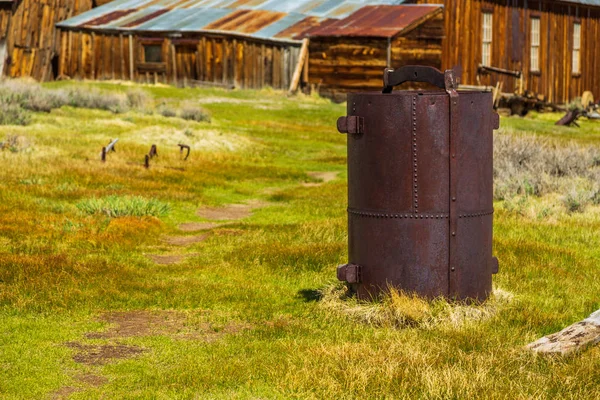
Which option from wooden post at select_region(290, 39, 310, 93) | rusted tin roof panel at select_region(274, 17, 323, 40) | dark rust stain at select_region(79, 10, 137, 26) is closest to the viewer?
wooden post at select_region(290, 39, 310, 93)

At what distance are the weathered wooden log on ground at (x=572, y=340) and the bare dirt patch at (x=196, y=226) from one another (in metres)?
6.98

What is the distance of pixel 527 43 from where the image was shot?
4128cm

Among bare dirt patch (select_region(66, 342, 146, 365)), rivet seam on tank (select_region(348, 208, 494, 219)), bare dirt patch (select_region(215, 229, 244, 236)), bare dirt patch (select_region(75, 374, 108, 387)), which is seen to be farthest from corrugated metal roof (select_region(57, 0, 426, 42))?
bare dirt patch (select_region(75, 374, 108, 387))

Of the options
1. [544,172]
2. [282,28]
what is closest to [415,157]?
[544,172]

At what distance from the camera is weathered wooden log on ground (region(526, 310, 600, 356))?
659 centimetres

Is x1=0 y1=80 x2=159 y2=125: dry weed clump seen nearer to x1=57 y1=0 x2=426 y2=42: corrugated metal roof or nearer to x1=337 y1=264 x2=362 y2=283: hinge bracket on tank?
x1=57 y1=0 x2=426 y2=42: corrugated metal roof

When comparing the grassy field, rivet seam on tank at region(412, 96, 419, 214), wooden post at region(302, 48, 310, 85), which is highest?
wooden post at region(302, 48, 310, 85)

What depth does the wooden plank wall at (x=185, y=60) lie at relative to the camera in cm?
4038

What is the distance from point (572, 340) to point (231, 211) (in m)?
9.08

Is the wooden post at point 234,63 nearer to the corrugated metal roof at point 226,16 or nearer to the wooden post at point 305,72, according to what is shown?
the corrugated metal roof at point 226,16

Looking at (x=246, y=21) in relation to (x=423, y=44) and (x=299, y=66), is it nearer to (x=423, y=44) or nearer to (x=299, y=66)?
(x=299, y=66)

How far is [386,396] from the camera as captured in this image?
5855 mm

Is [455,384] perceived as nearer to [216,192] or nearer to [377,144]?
[377,144]

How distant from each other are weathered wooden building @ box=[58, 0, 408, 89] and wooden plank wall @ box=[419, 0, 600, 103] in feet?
14.0
